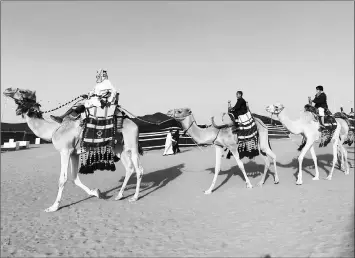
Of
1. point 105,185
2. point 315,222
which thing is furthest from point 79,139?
point 315,222

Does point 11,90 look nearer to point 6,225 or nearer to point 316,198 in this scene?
point 6,225

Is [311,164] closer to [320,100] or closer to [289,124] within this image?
[320,100]

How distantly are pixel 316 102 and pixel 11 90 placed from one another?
10478mm

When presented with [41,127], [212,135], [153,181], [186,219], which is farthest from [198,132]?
[41,127]

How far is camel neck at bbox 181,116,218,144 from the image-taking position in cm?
1025

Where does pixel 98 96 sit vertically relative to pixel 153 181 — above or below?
above

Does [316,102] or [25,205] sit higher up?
[316,102]

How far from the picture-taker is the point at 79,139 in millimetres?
8766

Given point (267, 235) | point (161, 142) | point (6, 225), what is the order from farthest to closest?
point (161, 142), point (6, 225), point (267, 235)

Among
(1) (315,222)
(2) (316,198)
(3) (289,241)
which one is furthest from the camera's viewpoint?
(2) (316,198)

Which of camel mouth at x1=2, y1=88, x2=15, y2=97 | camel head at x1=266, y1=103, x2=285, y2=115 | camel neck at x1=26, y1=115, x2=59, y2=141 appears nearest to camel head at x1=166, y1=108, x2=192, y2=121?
camel head at x1=266, y1=103, x2=285, y2=115

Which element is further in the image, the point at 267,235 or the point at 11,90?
the point at 11,90

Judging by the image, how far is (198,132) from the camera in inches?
409

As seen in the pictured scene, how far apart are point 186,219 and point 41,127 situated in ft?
15.6
